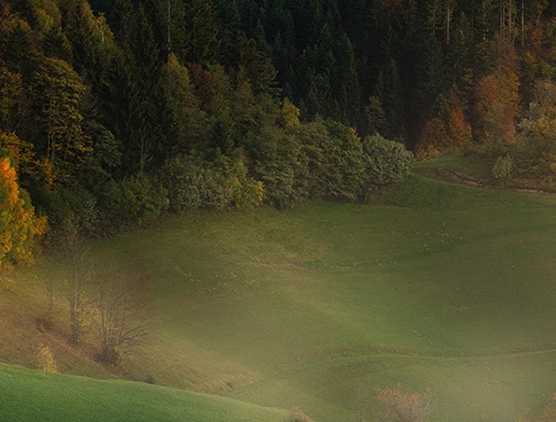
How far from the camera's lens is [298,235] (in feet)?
206

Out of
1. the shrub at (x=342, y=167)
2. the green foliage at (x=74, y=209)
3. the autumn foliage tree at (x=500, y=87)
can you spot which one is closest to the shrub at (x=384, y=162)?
the shrub at (x=342, y=167)

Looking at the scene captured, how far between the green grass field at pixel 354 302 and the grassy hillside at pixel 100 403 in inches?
59.8

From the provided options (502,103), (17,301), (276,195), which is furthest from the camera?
(502,103)

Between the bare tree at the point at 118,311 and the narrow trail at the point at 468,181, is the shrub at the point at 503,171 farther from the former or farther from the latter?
the bare tree at the point at 118,311

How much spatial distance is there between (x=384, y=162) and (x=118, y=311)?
44.5m

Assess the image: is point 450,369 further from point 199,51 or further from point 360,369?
point 199,51

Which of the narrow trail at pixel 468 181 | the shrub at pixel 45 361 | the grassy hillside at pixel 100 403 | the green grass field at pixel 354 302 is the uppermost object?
the grassy hillside at pixel 100 403

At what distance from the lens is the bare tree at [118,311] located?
117ft

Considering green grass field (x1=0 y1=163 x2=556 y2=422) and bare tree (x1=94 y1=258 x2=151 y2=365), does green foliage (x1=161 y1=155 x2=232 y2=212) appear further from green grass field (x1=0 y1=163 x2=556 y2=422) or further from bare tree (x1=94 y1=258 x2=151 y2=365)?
bare tree (x1=94 y1=258 x2=151 y2=365)

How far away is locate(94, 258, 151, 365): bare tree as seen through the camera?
35.8m

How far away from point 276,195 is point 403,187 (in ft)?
55.2

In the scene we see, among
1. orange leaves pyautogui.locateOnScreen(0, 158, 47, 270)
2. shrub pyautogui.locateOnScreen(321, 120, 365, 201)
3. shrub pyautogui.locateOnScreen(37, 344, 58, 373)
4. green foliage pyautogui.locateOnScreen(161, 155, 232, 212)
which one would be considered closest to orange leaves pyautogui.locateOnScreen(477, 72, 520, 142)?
shrub pyautogui.locateOnScreen(321, 120, 365, 201)

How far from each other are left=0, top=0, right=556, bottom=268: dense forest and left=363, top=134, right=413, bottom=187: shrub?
13 cm

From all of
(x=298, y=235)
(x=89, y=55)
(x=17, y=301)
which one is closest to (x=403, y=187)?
(x=298, y=235)
